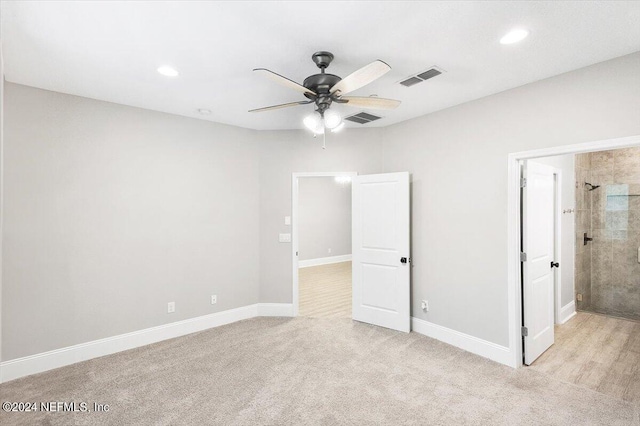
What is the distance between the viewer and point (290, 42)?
2.25 m

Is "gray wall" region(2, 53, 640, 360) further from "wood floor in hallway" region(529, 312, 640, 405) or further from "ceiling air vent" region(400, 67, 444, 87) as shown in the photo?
"ceiling air vent" region(400, 67, 444, 87)

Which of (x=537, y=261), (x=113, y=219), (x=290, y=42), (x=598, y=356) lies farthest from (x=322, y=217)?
(x=290, y=42)

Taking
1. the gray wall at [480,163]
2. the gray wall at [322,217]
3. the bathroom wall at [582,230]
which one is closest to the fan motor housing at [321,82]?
the gray wall at [480,163]

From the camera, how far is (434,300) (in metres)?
3.92

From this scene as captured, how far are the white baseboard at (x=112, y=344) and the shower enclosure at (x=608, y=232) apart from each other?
5330 millimetres

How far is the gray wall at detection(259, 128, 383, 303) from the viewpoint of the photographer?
15.3ft

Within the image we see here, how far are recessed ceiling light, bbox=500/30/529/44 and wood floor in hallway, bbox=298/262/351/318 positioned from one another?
3846 mm

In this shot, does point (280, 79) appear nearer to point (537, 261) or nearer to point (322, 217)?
point (537, 261)

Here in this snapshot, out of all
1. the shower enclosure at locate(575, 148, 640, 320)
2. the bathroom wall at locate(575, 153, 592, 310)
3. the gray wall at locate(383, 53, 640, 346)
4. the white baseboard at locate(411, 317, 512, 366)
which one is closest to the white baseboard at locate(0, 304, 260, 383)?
the white baseboard at locate(411, 317, 512, 366)

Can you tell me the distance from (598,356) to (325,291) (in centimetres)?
406

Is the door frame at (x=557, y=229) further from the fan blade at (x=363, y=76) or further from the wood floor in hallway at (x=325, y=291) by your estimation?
the fan blade at (x=363, y=76)

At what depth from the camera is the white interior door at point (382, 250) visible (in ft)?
13.4

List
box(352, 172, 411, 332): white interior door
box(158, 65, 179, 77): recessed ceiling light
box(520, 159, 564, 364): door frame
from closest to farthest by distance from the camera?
box(158, 65, 179, 77): recessed ceiling light → box(352, 172, 411, 332): white interior door → box(520, 159, 564, 364): door frame

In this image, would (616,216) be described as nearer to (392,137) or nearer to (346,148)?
(392,137)
